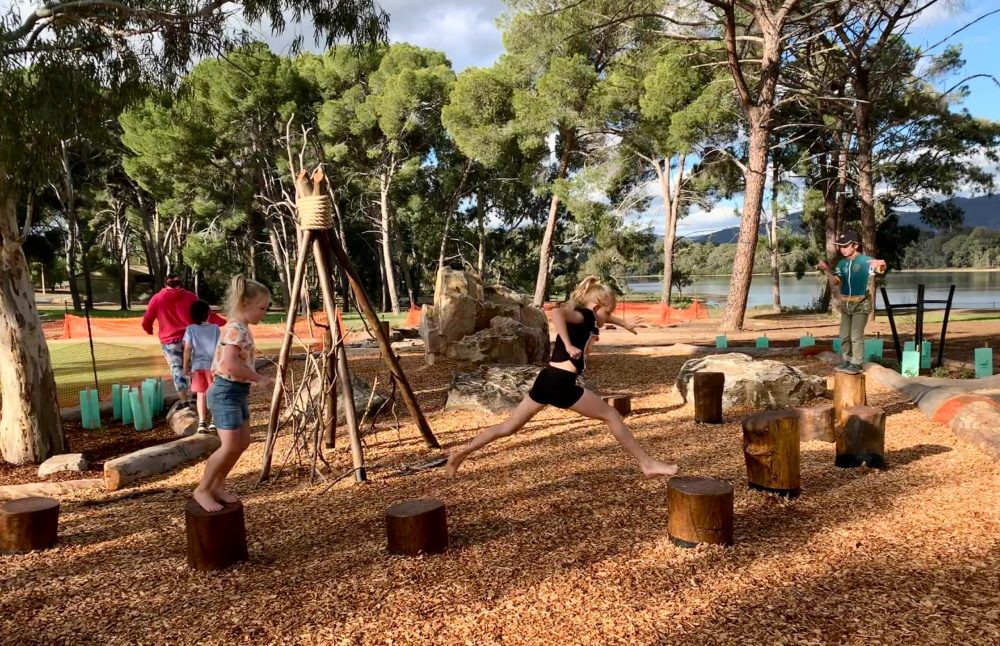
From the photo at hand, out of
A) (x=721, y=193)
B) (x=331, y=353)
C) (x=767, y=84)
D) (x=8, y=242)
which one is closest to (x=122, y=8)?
(x=8, y=242)

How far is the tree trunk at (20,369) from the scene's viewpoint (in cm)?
532

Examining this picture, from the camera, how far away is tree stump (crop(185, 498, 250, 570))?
3.11 metres

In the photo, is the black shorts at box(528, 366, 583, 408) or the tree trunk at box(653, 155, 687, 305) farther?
the tree trunk at box(653, 155, 687, 305)

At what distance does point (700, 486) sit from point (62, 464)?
16.4 feet

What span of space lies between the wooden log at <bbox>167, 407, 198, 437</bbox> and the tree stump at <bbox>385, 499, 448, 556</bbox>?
4.00 meters

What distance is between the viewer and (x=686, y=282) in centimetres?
3781

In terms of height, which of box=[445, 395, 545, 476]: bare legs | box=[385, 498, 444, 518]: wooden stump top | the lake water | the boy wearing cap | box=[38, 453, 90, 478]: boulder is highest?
the boy wearing cap

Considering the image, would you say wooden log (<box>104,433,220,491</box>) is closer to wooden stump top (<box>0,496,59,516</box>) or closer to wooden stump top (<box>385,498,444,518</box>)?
wooden stump top (<box>0,496,59,516</box>)

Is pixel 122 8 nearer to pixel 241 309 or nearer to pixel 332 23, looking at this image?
pixel 332 23

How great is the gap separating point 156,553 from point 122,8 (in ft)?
14.7

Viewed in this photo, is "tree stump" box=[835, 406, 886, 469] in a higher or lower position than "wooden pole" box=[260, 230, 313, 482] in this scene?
lower

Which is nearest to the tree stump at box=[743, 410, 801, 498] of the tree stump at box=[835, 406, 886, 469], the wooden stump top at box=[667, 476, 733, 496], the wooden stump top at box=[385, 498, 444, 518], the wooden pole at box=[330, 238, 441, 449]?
the wooden stump top at box=[667, 476, 733, 496]

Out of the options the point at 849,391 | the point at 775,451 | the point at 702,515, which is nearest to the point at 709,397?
the point at 849,391

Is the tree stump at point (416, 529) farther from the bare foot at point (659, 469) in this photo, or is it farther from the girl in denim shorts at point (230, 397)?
the bare foot at point (659, 469)
